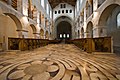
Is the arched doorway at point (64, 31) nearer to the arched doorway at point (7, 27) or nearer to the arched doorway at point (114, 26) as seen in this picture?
the arched doorway at point (114, 26)

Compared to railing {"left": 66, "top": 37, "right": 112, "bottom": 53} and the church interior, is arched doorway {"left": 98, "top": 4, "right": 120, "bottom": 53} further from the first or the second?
railing {"left": 66, "top": 37, "right": 112, "bottom": 53}

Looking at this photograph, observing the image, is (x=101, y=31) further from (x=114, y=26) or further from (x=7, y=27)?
(x=7, y=27)

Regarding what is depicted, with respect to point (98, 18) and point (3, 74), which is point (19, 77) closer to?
point (3, 74)

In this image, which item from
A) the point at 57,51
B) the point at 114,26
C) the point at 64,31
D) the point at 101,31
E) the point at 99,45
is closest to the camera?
the point at 99,45

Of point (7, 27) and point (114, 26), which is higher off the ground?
point (114, 26)

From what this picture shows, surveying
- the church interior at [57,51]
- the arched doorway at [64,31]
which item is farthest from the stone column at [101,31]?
the arched doorway at [64,31]

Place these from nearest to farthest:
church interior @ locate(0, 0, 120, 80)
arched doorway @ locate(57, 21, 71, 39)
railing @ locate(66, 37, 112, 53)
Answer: church interior @ locate(0, 0, 120, 80), railing @ locate(66, 37, 112, 53), arched doorway @ locate(57, 21, 71, 39)

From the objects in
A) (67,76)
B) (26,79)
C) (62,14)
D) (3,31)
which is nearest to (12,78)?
(26,79)

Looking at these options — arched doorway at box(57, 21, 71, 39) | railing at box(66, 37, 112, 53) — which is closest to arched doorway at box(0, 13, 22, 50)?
railing at box(66, 37, 112, 53)

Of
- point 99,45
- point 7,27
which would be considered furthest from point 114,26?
point 7,27

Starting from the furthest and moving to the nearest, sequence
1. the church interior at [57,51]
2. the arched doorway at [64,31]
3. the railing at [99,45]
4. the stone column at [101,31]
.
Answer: the arched doorway at [64,31] → the stone column at [101,31] → the railing at [99,45] → the church interior at [57,51]

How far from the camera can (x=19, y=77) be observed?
223 centimetres

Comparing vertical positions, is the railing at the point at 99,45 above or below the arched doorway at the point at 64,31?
below

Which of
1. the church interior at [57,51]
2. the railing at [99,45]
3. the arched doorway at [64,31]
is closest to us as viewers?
the church interior at [57,51]
